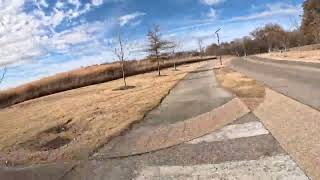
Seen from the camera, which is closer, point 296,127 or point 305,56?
point 296,127

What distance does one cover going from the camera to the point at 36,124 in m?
16.7

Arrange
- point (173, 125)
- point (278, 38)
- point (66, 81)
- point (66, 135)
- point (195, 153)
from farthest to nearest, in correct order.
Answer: point (278, 38) < point (66, 81) < point (66, 135) < point (173, 125) < point (195, 153)

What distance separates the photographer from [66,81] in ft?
164

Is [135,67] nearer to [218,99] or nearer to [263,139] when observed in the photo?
[218,99]

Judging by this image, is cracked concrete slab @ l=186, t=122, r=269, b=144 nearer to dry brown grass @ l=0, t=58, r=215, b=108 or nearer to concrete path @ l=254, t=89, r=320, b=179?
concrete path @ l=254, t=89, r=320, b=179

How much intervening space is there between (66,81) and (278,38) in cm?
9665

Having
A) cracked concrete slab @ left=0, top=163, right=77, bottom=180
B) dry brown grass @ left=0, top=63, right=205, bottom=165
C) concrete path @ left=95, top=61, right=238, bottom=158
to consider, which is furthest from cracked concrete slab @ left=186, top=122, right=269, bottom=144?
cracked concrete slab @ left=0, top=163, right=77, bottom=180

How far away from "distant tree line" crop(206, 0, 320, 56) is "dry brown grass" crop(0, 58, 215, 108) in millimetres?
44265

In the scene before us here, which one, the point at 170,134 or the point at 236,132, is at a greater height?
the point at 236,132

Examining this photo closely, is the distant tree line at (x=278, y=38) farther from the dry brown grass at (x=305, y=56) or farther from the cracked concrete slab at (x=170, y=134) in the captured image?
the cracked concrete slab at (x=170, y=134)

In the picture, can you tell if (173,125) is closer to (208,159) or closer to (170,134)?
(170,134)

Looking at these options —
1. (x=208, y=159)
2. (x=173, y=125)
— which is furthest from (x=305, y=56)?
(x=208, y=159)

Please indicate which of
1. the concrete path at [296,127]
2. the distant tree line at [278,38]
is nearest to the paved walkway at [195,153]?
the concrete path at [296,127]

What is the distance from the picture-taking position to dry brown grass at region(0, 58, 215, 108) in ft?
137
